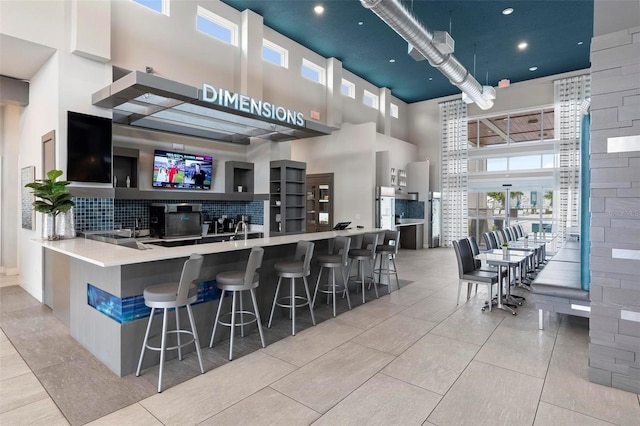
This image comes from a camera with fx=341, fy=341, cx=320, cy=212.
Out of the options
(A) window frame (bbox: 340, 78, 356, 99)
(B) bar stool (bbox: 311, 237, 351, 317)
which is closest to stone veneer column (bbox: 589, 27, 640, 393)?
(B) bar stool (bbox: 311, 237, 351, 317)

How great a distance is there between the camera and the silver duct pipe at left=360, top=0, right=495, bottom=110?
4.65 meters

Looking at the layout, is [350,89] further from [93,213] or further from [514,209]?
[93,213]

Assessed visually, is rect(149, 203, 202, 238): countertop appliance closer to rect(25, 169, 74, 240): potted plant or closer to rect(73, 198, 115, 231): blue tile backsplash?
rect(73, 198, 115, 231): blue tile backsplash

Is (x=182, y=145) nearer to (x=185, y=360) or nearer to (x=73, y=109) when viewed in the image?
(x=73, y=109)

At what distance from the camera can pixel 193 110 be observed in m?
4.62

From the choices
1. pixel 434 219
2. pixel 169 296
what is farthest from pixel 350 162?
pixel 169 296

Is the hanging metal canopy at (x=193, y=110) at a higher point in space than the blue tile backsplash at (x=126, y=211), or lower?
higher

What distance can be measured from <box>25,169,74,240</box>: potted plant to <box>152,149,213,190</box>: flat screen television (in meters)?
1.97

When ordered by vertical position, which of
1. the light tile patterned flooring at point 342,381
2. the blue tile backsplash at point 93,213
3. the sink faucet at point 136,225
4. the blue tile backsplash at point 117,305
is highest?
the blue tile backsplash at point 93,213

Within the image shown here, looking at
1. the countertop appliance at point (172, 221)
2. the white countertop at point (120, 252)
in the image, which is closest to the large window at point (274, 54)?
the countertop appliance at point (172, 221)

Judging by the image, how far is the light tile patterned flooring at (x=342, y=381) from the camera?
233cm

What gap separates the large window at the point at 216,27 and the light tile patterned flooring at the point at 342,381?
18.0 ft

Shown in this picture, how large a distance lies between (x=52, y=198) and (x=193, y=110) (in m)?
1.97

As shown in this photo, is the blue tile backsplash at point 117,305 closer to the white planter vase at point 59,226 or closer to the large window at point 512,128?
the white planter vase at point 59,226
